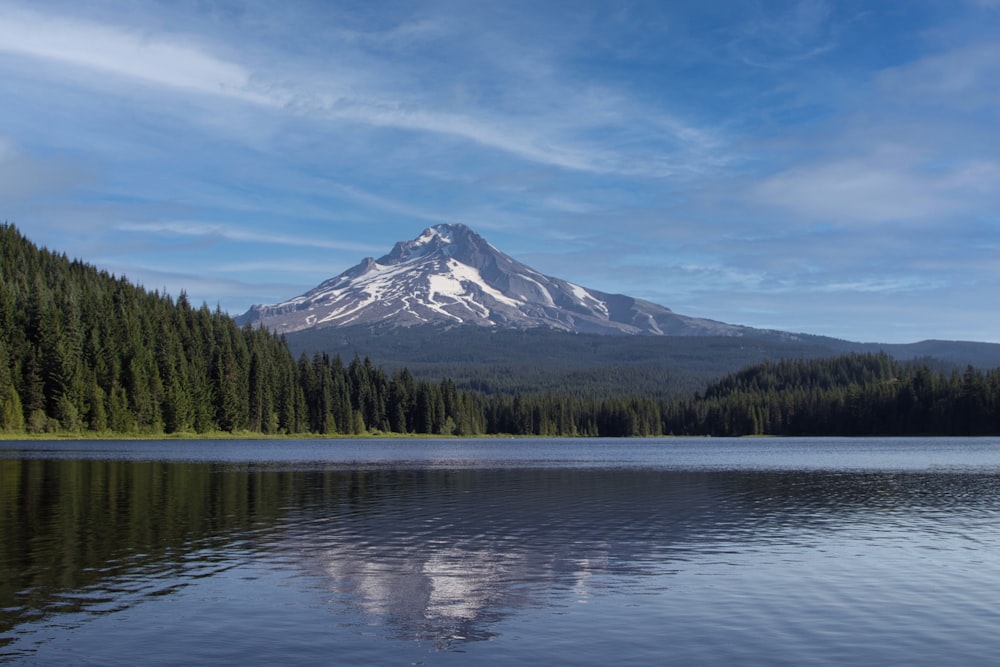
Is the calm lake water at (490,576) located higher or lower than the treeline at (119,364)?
lower

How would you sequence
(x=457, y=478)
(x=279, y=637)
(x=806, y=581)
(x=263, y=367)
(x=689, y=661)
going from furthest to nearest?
(x=263, y=367) → (x=457, y=478) → (x=806, y=581) → (x=279, y=637) → (x=689, y=661)

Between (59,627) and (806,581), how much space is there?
21.8m

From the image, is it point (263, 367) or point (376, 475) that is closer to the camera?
point (376, 475)

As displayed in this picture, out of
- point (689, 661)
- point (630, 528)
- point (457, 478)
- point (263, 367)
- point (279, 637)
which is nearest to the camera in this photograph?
point (689, 661)

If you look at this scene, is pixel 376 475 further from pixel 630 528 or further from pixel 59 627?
pixel 59 627

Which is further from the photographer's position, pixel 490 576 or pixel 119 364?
pixel 119 364

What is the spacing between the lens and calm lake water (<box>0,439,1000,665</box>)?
2102 cm

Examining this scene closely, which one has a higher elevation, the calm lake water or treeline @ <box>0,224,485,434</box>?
treeline @ <box>0,224,485,434</box>

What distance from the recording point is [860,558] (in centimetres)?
3422

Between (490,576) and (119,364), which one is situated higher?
(119,364)

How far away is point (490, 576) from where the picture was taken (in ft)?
97.9

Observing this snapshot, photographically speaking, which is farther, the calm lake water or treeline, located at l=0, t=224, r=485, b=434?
treeline, located at l=0, t=224, r=485, b=434

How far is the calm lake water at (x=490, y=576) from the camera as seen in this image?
21016mm

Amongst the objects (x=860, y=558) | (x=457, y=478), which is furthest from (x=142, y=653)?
(x=457, y=478)
